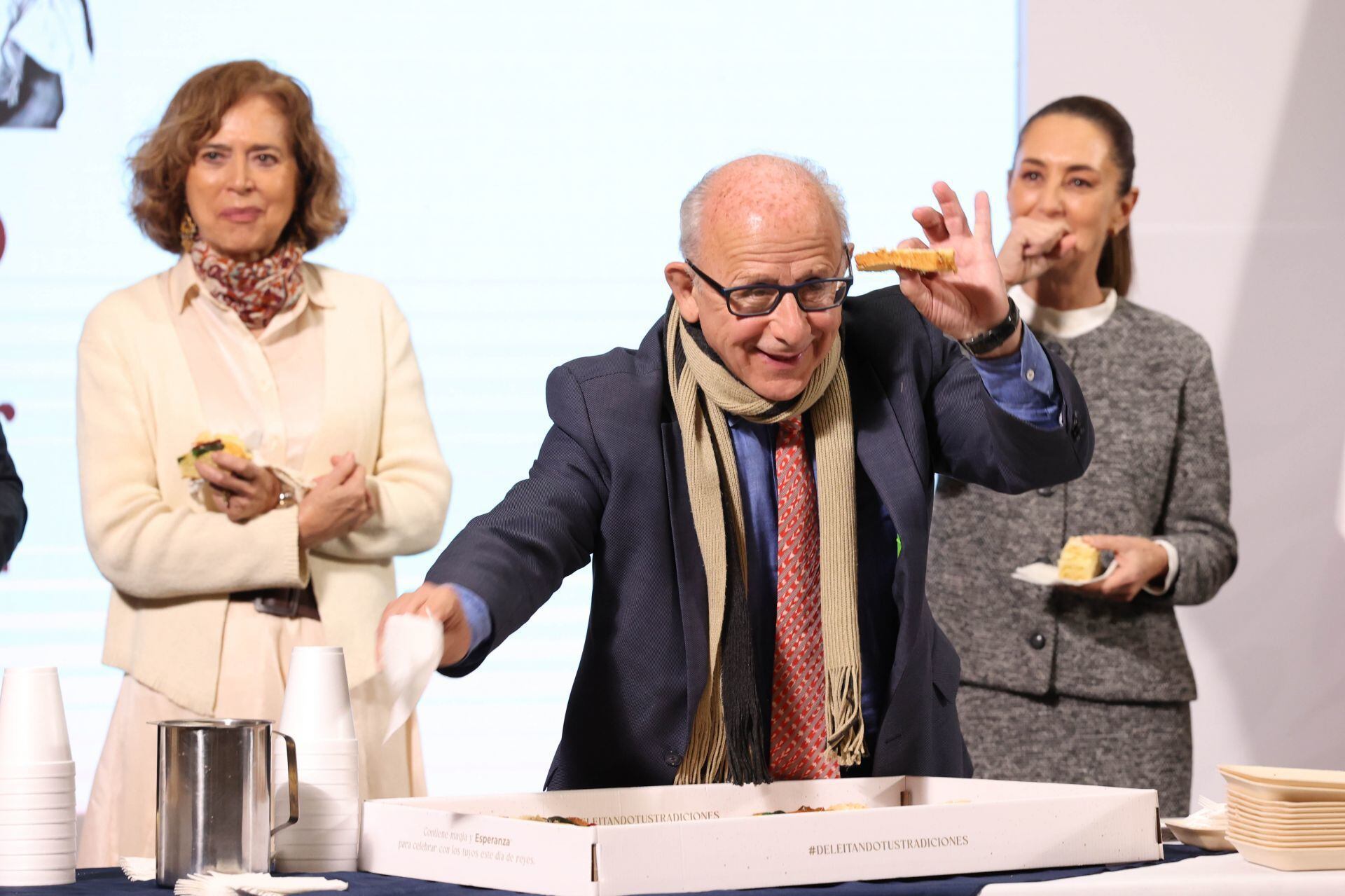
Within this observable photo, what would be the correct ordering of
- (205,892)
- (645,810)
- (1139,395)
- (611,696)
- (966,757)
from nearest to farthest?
(205,892)
(645,810)
(611,696)
(966,757)
(1139,395)

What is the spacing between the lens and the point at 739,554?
2045 mm

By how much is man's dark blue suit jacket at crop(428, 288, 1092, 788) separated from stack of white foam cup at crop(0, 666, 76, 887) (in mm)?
558

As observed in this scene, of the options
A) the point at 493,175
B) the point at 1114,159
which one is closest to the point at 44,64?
the point at 493,175

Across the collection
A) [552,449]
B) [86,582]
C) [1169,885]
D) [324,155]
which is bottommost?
[86,582]

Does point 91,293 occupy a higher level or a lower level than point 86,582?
higher

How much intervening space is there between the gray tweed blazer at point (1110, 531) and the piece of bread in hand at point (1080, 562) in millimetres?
109

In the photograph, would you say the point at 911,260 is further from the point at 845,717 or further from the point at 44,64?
the point at 44,64

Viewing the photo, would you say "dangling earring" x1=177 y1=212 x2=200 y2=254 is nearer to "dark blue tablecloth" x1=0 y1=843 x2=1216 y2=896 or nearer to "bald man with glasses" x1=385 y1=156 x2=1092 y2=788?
"bald man with glasses" x1=385 y1=156 x2=1092 y2=788

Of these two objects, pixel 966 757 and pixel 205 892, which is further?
pixel 966 757

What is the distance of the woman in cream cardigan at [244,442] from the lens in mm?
2646

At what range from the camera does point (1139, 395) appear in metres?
2.89

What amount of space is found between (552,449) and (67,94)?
2329 millimetres

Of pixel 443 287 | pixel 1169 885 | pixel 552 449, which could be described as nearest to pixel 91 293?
pixel 443 287

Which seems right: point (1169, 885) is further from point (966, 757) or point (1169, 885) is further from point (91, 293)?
point (91, 293)
